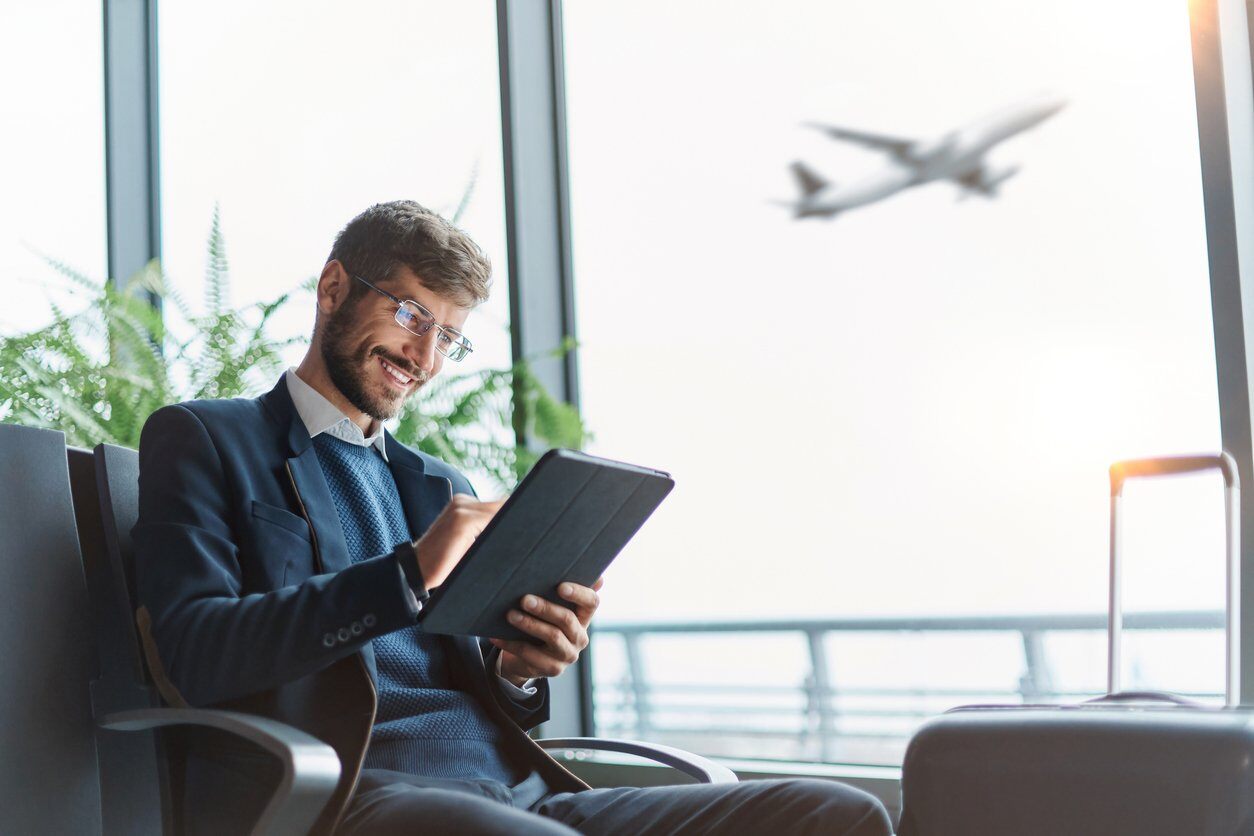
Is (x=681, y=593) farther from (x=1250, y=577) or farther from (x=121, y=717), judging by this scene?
(x=121, y=717)

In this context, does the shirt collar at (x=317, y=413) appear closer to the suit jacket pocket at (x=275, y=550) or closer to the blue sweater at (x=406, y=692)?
the blue sweater at (x=406, y=692)

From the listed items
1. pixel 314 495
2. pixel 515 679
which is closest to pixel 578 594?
pixel 515 679

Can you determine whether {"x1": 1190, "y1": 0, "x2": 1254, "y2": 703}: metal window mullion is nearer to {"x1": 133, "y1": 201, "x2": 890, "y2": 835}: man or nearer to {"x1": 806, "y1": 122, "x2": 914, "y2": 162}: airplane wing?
{"x1": 806, "y1": 122, "x2": 914, "y2": 162}: airplane wing

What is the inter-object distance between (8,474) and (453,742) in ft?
2.04

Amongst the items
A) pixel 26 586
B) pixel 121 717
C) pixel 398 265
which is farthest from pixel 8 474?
pixel 398 265

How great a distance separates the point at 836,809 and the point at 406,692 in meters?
0.55

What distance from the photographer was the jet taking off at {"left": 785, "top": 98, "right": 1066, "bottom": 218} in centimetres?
273

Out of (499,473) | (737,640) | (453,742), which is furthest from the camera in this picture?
(737,640)

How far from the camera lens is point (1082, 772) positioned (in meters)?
0.88

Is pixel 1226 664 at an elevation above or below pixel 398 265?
below

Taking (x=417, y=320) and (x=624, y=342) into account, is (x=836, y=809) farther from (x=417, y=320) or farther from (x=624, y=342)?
(x=624, y=342)

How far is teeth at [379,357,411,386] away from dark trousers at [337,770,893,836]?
0.60 m

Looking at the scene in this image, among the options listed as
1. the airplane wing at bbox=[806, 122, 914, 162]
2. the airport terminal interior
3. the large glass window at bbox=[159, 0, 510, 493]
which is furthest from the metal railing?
the large glass window at bbox=[159, 0, 510, 493]

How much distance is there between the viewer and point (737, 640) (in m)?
4.95
